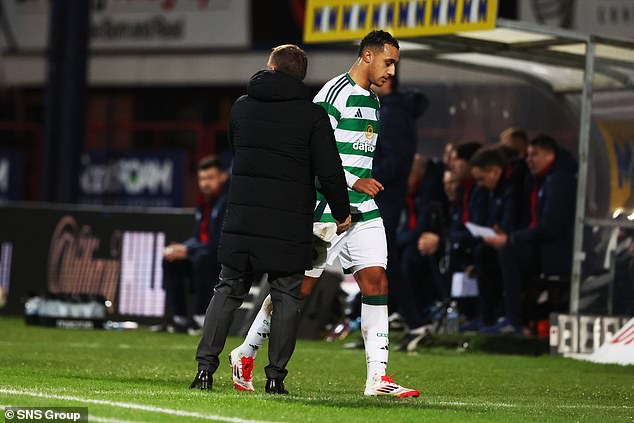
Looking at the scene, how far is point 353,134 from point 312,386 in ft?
5.89

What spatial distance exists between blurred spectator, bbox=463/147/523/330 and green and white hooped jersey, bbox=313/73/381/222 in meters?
6.10

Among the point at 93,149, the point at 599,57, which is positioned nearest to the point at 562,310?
the point at 599,57

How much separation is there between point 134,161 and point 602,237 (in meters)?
18.7

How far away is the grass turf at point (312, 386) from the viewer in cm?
850

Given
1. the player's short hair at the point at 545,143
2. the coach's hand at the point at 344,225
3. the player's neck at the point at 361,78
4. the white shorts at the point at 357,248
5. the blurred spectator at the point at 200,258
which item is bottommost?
the blurred spectator at the point at 200,258

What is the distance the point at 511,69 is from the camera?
17672mm

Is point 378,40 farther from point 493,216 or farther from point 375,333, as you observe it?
point 493,216

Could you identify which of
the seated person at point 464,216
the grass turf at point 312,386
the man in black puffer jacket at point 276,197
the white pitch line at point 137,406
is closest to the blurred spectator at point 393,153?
the grass turf at point 312,386

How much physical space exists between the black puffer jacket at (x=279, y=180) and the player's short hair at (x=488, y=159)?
6.88 meters

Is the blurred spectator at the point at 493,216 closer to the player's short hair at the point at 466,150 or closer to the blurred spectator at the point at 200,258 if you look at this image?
the player's short hair at the point at 466,150

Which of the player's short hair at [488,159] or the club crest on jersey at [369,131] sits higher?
the club crest on jersey at [369,131]

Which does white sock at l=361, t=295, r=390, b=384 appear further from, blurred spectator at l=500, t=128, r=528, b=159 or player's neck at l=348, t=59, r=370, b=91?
blurred spectator at l=500, t=128, r=528, b=159

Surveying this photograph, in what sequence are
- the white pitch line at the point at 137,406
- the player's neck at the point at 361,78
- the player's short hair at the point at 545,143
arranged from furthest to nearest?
the player's short hair at the point at 545,143
the player's neck at the point at 361,78
the white pitch line at the point at 137,406

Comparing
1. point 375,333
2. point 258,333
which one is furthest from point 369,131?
point 258,333
